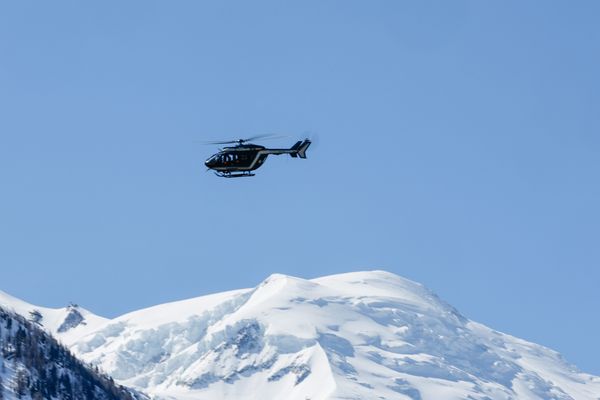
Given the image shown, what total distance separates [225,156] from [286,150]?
24.8 feet

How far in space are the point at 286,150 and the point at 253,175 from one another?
42.4ft

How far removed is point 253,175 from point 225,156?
379 inches

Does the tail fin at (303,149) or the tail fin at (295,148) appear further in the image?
the tail fin at (303,149)

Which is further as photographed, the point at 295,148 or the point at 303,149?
the point at 303,149

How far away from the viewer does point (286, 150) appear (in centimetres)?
17388

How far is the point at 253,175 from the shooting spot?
16175 centimetres

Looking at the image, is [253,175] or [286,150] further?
[286,150]

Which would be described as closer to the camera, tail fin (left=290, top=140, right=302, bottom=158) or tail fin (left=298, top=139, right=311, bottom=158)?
tail fin (left=290, top=140, right=302, bottom=158)

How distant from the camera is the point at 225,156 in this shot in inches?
6713

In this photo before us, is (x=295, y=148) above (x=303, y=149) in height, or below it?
below
